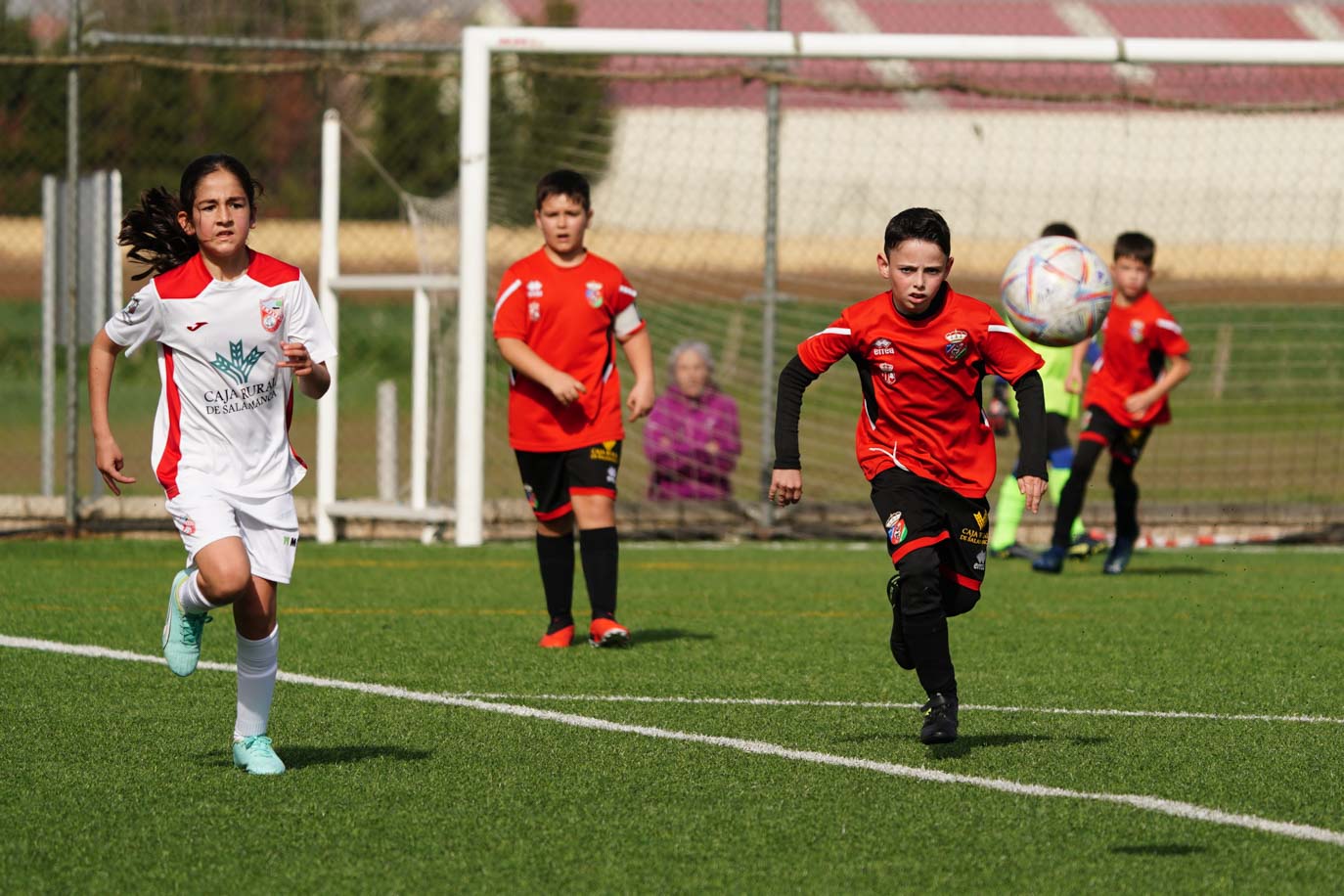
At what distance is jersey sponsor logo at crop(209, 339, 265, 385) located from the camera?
17.7 ft

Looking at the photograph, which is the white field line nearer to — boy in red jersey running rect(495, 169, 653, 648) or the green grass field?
the green grass field

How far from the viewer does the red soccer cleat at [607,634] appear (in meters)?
7.73

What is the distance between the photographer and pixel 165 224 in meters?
5.52

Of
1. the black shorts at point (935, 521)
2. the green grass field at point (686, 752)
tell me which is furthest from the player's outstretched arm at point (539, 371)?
the black shorts at point (935, 521)

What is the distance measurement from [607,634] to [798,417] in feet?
7.32

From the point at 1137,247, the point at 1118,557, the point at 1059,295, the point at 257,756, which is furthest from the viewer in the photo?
the point at 1118,557

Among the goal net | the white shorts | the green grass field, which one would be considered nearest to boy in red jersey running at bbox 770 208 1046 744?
the green grass field

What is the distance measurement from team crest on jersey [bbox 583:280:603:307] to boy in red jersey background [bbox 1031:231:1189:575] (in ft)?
11.4

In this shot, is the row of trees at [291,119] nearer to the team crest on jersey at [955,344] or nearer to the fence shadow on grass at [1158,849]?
the team crest on jersey at [955,344]

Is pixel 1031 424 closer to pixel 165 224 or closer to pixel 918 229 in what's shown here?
pixel 918 229

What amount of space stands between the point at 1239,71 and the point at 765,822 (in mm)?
11268

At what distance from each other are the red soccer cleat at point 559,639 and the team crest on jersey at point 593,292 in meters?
1.37

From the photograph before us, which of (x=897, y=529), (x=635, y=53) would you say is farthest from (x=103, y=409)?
(x=635, y=53)

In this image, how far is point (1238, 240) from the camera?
1722cm
